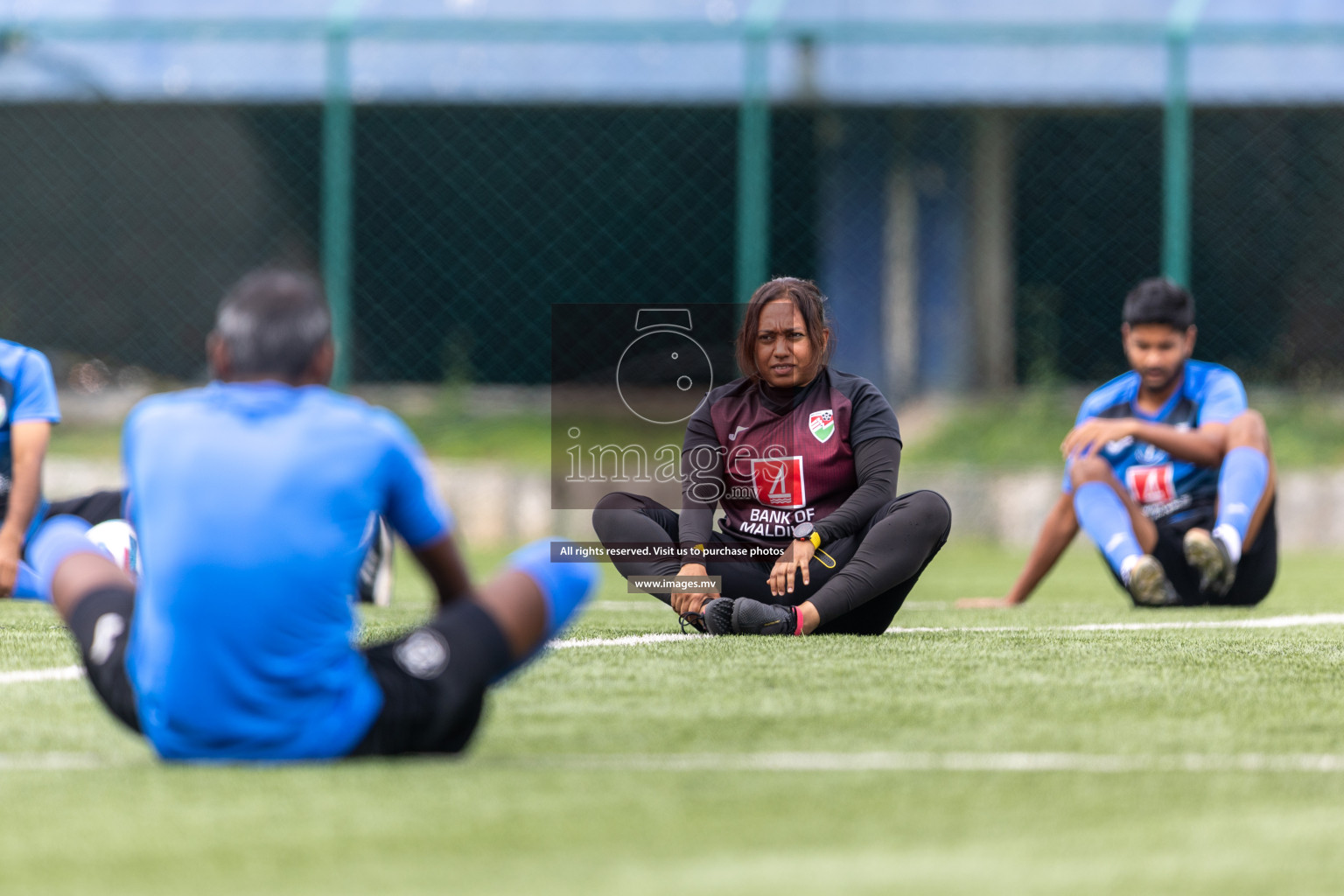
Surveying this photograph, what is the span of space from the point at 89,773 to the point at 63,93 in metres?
8.99

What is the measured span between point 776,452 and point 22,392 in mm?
2612

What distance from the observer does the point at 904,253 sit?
1155cm

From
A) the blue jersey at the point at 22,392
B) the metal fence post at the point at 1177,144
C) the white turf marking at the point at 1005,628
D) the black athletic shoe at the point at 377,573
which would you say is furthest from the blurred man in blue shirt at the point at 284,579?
the metal fence post at the point at 1177,144

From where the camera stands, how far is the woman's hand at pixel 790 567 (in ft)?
17.5

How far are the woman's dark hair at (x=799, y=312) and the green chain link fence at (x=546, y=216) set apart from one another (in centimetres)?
487

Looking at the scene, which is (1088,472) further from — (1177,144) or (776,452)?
(1177,144)

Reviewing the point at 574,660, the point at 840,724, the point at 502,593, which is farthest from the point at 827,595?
the point at 502,593

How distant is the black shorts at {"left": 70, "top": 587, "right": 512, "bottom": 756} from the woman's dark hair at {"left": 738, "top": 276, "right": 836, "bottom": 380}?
8.26 ft

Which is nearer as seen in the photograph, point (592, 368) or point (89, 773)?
point (89, 773)

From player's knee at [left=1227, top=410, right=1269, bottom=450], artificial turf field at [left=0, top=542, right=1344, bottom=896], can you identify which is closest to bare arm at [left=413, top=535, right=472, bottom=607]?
artificial turf field at [left=0, top=542, right=1344, bottom=896]

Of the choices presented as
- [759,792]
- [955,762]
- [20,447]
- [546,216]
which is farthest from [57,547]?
[546,216]

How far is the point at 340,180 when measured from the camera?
1085 centimetres

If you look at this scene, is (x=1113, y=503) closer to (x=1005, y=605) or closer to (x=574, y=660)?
(x=1005, y=605)

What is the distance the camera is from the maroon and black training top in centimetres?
550
